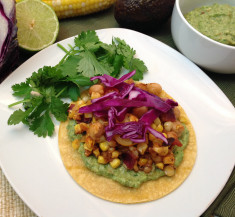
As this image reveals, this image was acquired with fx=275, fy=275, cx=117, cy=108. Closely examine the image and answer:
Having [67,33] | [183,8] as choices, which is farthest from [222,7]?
[67,33]

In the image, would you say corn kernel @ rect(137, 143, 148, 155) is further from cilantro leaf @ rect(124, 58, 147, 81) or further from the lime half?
the lime half

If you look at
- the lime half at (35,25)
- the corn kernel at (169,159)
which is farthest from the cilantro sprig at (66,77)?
the corn kernel at (169,159)

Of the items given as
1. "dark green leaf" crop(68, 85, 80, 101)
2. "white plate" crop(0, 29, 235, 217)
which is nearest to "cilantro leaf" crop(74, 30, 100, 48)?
"white plate" crop(0, 29, 235, 217)

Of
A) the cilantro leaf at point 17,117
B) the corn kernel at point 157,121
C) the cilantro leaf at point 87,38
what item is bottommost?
the corn kernel at point 157,121

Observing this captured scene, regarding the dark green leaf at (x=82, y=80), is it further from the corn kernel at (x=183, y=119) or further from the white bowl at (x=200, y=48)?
the white bowl at (x=200, y=48)

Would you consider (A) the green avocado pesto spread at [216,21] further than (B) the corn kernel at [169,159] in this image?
Yes

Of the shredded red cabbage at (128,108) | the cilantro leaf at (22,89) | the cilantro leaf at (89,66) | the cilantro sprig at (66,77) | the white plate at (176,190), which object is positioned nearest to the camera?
the white plate at (176,190)

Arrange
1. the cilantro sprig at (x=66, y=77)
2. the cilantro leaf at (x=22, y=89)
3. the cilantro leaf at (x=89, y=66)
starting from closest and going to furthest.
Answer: the cilantro sprig at (x=66, y=77) < the cilantro leaf at (x=22, y=89) < the cilantro leaf at (x=89, y=66)
